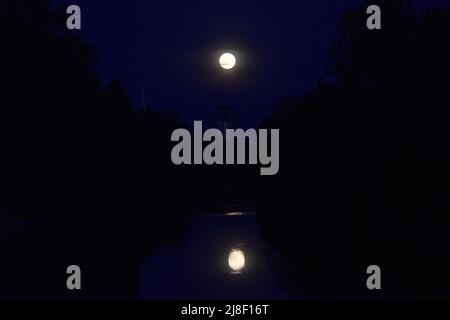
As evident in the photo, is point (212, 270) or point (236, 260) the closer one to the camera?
point (212, 270)

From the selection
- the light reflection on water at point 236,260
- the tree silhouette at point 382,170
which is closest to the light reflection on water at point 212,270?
the light reflection on water at point 236,260

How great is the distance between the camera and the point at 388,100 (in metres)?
23.8

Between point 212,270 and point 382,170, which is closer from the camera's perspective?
point 212,270

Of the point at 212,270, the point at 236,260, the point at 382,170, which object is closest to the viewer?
the point at 212,270

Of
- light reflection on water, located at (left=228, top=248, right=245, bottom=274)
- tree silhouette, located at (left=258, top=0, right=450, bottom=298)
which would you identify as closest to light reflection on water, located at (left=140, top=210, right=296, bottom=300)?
light reflection on water, located at (left=228, top=248, right=245, bottom=274)

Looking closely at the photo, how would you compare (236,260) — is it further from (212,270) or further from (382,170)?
(382,170)

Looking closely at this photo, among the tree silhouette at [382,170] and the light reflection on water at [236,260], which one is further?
the light reflection on water at [236,260]

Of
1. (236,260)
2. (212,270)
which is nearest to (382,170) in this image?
(236,260)

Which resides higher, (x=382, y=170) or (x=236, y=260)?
(x=382, y=170)

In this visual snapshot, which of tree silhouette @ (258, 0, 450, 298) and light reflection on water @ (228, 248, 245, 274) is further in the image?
light reflection on water @ (228, 248, 245, 274)

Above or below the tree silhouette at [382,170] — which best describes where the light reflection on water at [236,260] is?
below

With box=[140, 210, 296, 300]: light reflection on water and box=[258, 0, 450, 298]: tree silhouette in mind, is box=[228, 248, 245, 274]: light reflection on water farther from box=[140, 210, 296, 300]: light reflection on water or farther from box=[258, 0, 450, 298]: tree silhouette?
box=[258, 0, 450, 298]: tree silhouette

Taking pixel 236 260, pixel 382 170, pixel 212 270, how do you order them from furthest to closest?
pixel 382 170 < pixel 236 260 < pixel 212 270

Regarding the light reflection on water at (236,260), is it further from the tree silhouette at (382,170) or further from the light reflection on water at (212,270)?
the tree silhouette at (382,170)
